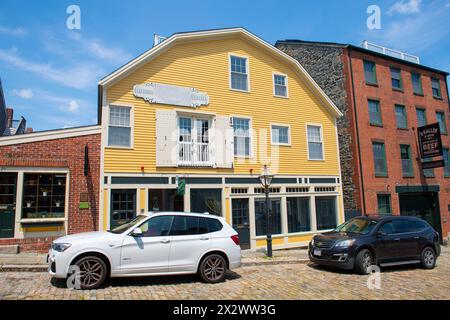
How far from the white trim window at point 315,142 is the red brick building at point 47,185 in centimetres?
1031

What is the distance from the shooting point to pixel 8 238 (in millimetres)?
10812

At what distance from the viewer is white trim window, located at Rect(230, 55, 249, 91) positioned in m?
16.0

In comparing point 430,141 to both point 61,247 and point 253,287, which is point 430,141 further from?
point 61,247

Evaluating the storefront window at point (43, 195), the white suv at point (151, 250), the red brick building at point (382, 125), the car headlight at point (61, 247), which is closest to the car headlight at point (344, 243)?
the white suv at point (151, 250)

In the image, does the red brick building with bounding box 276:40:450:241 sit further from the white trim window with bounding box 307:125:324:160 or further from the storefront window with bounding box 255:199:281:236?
the storefront window with bounding box 255:199:281:236

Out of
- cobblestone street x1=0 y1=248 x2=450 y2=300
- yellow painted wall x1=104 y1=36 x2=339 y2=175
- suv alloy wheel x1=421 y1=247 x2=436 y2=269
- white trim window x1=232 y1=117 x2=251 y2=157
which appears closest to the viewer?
cobblestone street x1=0 y1=248 x2=450 y2=300

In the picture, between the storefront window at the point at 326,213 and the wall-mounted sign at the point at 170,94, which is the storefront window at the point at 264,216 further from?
the wall-mounted sign at the point at 170,94

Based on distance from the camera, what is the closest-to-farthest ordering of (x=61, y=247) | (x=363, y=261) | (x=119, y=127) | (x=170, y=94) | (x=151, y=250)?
1. (x=61, y=247)
2. (x=151, y=250)
3. (x=363, y=261)
4. (x=119, y=127)
5. (x=170, y=94)

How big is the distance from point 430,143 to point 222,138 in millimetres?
14101

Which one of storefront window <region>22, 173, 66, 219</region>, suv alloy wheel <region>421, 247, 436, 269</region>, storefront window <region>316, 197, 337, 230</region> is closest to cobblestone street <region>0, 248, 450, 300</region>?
suv alloy wheel <region>421, 247, 436, 269</region>

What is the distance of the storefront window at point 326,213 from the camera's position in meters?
16.9

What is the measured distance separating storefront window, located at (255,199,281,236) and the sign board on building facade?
37.1 ft

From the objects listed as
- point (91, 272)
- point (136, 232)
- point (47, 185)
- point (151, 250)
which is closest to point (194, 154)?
point (47, 185)

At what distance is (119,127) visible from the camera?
12977mm
